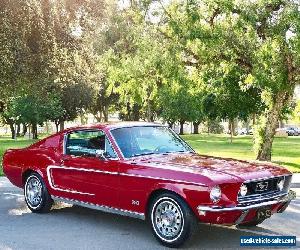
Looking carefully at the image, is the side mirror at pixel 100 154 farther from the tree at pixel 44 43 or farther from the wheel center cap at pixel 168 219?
the tree at pixel 44 43

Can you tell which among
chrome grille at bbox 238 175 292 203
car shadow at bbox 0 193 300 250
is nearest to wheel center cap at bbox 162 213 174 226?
car shadow at bbox 0 193 300 250

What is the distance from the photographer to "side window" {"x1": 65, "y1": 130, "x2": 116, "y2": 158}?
8.21 meters

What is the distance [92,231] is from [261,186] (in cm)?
260

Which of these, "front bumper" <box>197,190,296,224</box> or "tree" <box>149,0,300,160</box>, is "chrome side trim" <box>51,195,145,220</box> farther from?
"tree" <box>149,0,300,160</box>

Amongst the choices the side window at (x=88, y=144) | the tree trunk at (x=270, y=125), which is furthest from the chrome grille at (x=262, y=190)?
the tree trunk at (x=270, y=125)

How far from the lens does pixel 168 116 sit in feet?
218

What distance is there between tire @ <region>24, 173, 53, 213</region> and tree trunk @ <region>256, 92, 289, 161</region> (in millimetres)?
12299

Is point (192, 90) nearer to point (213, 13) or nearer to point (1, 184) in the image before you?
point (213, 13)

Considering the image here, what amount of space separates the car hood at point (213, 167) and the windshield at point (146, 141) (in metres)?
0.21

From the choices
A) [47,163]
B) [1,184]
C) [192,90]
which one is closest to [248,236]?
[47,163]

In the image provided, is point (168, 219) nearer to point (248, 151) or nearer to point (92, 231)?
point (92, 231)

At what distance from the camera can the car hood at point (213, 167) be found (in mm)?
6895

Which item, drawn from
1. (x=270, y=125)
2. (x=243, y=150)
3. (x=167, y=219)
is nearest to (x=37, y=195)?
(x=167, y=219)

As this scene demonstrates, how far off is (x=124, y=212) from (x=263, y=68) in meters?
10.9
